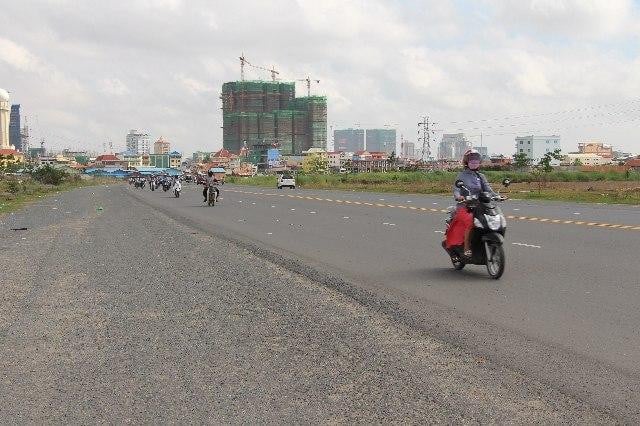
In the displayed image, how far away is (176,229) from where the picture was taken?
22203 millimetres

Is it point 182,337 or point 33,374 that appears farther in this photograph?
point 182,337

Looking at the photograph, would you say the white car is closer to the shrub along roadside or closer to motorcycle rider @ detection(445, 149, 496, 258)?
the shrub along roadside

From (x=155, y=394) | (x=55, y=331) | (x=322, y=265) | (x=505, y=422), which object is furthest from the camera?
(x=322, y=265)

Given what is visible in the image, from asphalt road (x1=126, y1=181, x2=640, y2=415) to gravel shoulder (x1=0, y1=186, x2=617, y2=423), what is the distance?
0.46 m

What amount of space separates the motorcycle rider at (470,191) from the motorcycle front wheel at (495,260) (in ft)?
1.18

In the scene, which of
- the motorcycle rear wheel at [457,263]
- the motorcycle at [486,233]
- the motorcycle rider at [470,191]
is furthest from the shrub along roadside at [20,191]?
the motorcycle at [486,233]

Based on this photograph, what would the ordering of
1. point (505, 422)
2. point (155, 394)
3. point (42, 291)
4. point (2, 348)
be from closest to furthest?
point (505, 422) < point (155, 394) < point (2, 348) < point (42, 291)

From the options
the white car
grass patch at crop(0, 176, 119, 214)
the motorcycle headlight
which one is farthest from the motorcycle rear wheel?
the white car

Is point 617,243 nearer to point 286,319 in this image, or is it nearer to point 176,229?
point 286,319

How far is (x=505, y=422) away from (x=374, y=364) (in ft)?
5.47

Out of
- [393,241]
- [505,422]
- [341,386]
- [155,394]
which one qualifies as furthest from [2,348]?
[393,241]

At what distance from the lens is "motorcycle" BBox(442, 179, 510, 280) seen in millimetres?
10898

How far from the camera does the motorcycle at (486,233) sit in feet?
35.8

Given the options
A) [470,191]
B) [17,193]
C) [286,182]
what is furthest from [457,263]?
[286,182]
